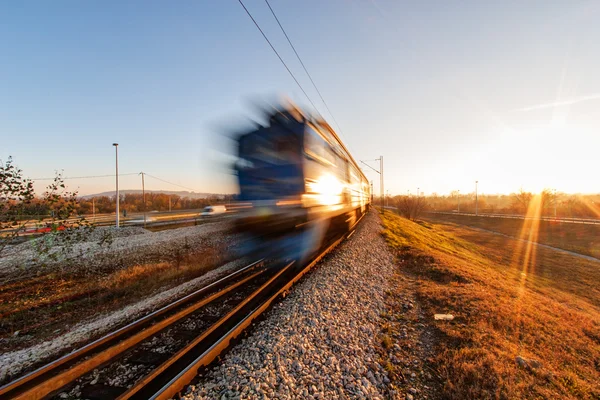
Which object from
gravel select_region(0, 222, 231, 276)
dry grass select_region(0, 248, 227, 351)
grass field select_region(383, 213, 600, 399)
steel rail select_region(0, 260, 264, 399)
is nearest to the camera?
steel rail select_region(0, 260, 264, 399)

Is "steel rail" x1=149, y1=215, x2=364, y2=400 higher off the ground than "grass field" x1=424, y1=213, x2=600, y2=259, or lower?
higher

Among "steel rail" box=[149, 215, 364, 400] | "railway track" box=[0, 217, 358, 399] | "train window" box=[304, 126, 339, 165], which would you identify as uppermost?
"train window" box=[304, 126, 339, 165]

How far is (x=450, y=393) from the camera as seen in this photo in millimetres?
3299

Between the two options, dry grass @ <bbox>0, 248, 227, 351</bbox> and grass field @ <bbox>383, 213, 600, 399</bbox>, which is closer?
grass field @ <bbox>383, 213, 600, 399</bbox>

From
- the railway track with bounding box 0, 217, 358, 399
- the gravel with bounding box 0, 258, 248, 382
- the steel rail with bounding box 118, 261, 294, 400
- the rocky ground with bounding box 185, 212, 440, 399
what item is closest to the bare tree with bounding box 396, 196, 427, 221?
the rocky ground with bounding box 185, 212, 440, 399

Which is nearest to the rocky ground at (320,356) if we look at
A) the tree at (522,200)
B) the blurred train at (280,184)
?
the blurred train at (280,184)

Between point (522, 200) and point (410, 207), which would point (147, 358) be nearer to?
point (410, 207)

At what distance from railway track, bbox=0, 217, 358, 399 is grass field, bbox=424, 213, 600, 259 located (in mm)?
34760

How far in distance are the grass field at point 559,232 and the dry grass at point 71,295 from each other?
116 feet

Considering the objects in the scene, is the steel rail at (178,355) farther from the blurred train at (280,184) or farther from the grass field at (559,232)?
the grass field at (559,232)

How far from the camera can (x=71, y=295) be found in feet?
24.9

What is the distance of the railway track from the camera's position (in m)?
2.96

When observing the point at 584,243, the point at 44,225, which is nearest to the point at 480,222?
the point at 584,243

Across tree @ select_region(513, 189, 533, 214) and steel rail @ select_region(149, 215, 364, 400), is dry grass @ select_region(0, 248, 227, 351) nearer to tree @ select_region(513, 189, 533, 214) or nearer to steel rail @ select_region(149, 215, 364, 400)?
steel rail @ select_region(149, 215, 364, 400)
